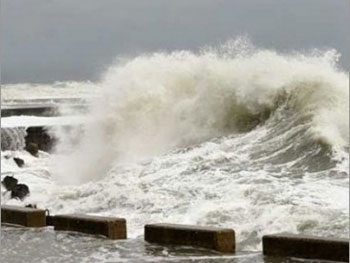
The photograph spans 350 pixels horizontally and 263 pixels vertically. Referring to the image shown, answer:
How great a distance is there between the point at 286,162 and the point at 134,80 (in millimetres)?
5727

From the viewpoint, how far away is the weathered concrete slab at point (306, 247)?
392 cm

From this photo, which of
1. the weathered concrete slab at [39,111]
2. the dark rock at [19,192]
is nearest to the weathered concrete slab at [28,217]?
the dark rock at [19,192]

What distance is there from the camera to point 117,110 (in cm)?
1281

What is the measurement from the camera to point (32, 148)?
14.5m

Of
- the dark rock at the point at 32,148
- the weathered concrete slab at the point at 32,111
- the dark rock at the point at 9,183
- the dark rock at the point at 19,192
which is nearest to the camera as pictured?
the dark rock at the point at 19,192

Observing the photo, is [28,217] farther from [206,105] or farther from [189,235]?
[206,105]

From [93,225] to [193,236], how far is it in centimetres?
92

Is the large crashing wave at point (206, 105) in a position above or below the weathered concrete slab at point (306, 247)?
above

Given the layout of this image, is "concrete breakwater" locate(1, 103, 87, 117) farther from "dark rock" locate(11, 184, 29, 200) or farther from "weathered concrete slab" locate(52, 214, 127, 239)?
"weathered concrete slab" locate(52, 214, 127, 239)

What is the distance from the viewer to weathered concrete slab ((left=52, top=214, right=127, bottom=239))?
510 centimetres

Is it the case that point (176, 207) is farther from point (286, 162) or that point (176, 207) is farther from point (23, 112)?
point (23, 112)

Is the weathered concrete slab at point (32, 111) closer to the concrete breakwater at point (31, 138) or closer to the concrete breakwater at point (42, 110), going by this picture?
the concrete breakwater at point (42, 110)

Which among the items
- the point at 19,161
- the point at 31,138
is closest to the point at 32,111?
the point at 31,138

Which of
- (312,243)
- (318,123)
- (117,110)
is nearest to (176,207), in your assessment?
(312,243)
